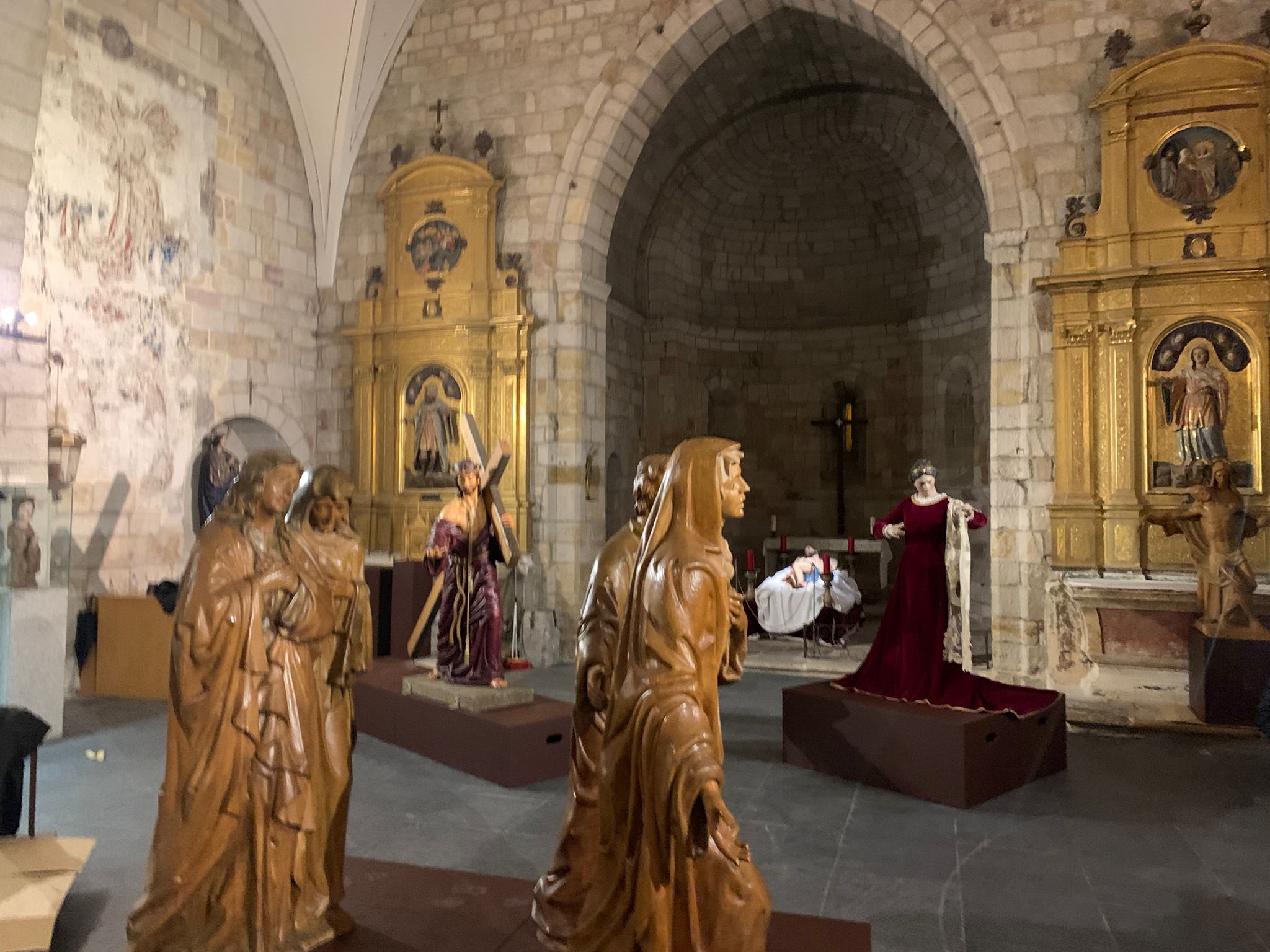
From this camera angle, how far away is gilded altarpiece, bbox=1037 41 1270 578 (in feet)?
25.6

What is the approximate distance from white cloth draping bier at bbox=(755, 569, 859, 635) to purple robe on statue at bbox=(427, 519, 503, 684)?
4.67 m

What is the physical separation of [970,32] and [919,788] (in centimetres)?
694

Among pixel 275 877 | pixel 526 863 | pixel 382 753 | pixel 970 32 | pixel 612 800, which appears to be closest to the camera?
pixel 612 800

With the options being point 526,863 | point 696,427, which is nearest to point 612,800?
point 526,863

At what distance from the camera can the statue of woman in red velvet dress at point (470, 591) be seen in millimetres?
6004

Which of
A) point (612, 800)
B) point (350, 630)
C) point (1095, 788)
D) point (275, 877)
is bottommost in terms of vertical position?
point (1095, 788)

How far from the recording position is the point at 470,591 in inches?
237

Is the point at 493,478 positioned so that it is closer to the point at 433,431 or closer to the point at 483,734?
the point at 483,734

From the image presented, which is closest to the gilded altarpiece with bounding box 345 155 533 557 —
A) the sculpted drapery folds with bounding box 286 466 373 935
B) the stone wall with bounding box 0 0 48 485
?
the stone wall with bounding box 0 0 48 485

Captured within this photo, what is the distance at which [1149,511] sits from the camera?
26.1 feet

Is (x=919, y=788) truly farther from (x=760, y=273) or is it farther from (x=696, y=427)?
(x=760, y=273)

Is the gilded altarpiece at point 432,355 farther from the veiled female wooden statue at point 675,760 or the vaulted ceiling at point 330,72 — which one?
the veiled female wooden statue at point 675,760

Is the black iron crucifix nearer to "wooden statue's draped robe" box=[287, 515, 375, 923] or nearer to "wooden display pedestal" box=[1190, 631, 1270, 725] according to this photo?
"wooden display pedestal" box=[1190, 631, 1270, 725]

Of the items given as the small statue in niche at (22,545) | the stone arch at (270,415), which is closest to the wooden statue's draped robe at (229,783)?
the small statue in niche at (22,545)
